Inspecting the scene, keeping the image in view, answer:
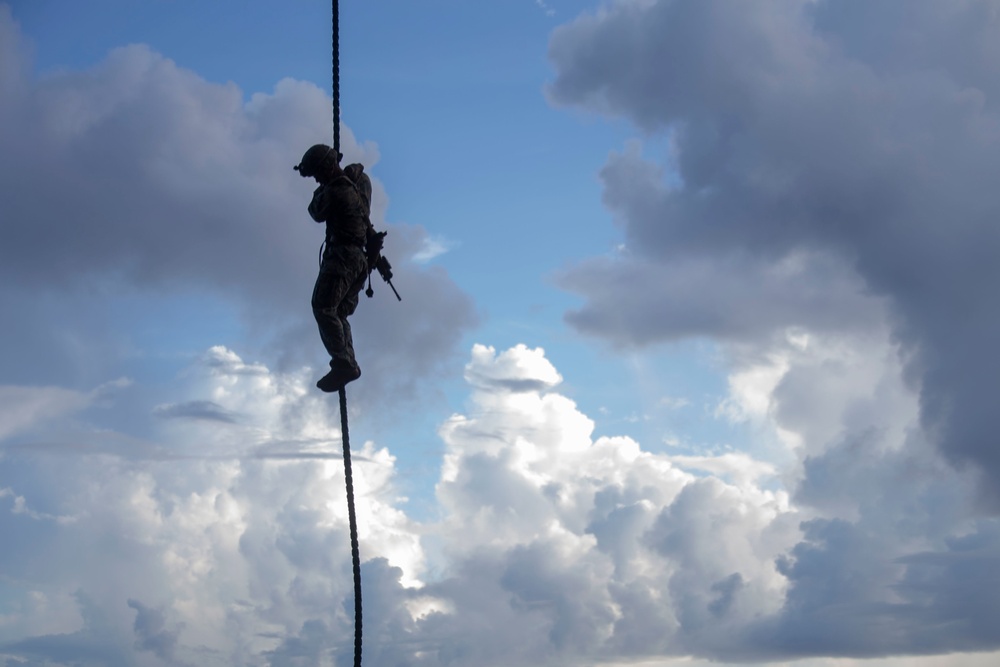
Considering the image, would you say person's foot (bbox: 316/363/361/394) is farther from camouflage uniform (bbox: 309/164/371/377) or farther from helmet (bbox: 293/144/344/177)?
helmet (bbox: 293/144/344/177)

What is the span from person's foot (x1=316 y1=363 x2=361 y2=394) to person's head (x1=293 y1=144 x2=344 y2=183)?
10.5 ft

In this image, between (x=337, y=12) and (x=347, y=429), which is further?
(x=337, y=12)

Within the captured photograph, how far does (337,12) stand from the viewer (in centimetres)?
1873

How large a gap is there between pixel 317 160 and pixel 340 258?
1.70 meters

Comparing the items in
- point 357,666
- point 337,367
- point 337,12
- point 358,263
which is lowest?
point 357,666

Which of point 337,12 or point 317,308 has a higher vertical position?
point 337,12

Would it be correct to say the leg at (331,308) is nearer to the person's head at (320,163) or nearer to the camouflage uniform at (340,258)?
the camouflage uniform at (340,258)

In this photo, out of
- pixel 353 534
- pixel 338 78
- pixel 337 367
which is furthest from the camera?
pixel 337 367

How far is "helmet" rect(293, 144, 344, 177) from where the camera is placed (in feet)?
64.5

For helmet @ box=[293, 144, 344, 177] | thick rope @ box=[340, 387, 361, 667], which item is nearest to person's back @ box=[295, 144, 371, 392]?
helmet @ box=[293, 144, 344, 177]

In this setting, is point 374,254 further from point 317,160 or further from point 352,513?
point 352,513

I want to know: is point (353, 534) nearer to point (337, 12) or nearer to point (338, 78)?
point (338, 78)

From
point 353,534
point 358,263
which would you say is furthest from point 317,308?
point 353,534

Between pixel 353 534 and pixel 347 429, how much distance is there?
1.62 m
